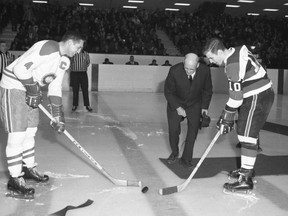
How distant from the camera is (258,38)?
18594mm

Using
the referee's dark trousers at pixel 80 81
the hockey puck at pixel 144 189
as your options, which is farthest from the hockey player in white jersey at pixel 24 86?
the referee's dark trousers at pixel 80 81

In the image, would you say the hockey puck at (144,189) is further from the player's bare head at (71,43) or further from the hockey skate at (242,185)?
the player's bare head at (71,43)

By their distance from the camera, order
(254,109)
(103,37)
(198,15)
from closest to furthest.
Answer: (254,109) < (103,37) < (198,15)

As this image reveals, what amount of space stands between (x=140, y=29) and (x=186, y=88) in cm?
1271

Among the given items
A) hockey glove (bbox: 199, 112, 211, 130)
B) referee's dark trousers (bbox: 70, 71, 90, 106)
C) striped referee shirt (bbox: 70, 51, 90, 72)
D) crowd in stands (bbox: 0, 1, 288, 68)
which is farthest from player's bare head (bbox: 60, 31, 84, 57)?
crowd in stands (bbox: 0, 1, 288, 68)

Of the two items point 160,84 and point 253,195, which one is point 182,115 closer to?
point 253,195

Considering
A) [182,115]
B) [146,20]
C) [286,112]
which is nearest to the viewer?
[182,115]

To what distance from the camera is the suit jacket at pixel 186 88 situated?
4.17 meters

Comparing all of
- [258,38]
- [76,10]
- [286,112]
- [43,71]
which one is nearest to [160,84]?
[286,112]

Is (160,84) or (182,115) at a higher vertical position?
(182,115)

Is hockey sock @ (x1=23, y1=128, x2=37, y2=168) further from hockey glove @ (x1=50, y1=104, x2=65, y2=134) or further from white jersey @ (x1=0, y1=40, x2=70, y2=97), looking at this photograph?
white jersey @ (x1=0, y1=40, x2=70, y2=97)

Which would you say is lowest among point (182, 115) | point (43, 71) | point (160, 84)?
point (160, 84)

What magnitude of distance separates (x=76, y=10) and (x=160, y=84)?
615 centimetres

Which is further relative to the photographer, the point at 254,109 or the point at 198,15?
the point at 198,15
